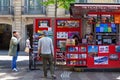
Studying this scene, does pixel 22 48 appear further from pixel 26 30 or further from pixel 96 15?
pixel 96 15

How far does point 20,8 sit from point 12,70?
22.7 meters

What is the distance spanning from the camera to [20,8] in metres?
41.2

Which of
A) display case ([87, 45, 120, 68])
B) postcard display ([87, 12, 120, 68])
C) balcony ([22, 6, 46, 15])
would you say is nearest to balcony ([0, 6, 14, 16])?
balcony ([22, 6, 46, 15])

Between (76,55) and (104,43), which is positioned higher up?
(104,43)

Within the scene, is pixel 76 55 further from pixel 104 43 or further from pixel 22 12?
pixel 22 12

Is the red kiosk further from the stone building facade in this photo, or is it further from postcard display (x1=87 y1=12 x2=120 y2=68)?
the stone building facade

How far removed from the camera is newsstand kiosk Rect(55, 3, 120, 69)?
61.2 ft

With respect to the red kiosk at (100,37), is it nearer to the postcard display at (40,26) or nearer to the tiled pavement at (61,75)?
the tiled pavement at (61,75)

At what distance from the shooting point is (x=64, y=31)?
779 inches

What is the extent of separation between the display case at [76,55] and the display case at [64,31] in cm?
84

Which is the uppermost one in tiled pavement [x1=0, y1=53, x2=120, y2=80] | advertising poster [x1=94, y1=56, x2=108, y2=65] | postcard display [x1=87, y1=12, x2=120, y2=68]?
postcard display [x1=87, y1=12, x2=120, y2=68]

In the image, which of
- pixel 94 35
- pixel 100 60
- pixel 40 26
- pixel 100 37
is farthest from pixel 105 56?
pixel 40 26

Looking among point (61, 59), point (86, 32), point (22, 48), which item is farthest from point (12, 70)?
point (22, 48)

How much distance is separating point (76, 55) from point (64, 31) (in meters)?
1.49
